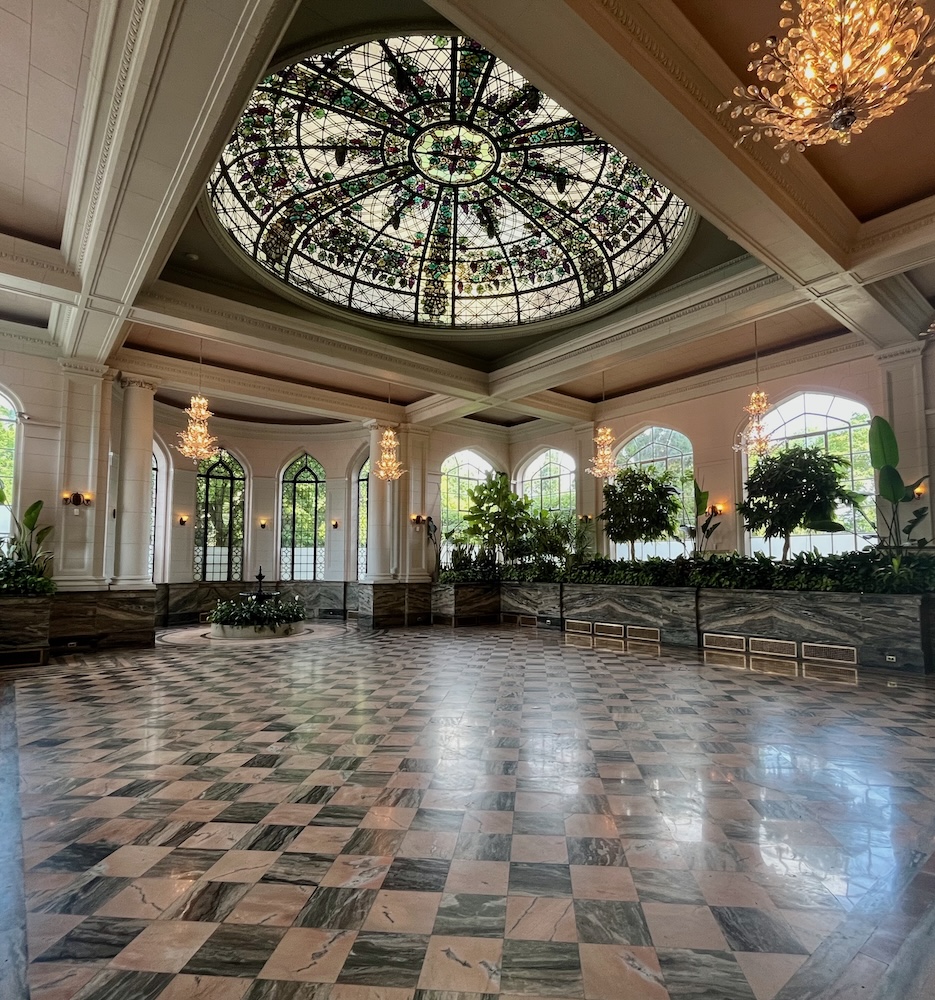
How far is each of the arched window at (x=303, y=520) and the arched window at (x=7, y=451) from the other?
26.3 ft

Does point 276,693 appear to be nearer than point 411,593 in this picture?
Yes

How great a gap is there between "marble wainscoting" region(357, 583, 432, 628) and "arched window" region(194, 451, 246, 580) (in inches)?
179

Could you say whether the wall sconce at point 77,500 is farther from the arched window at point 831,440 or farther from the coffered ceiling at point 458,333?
the arched window at point 831,440

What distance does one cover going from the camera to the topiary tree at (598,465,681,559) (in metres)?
12.6

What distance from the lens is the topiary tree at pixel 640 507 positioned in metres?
12.6

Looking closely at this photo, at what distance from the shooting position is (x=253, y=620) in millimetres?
12695

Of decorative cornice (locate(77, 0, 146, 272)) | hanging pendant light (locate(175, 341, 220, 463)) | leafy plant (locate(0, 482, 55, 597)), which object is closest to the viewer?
decorative cornice (locate(77, 0, 146, 272))

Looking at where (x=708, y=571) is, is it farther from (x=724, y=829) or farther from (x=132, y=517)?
(x=132, y=517)

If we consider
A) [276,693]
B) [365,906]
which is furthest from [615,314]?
[365,906]

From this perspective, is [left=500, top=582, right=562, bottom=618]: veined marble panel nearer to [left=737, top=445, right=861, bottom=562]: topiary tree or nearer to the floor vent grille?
[left=737, top=445, right=861, bottom=562]: topiary tree

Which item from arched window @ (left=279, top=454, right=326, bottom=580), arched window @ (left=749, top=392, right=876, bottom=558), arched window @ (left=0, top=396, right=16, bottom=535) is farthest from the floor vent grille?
arched window @ (left=0, top=396, right=16, bottom=535)

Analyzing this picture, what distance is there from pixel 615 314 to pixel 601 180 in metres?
2.65

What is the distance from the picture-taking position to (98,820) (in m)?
3.56

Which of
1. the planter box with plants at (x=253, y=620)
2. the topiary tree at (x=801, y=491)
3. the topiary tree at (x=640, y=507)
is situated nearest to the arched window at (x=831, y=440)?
the topiary tree at (x=801, y=491)
